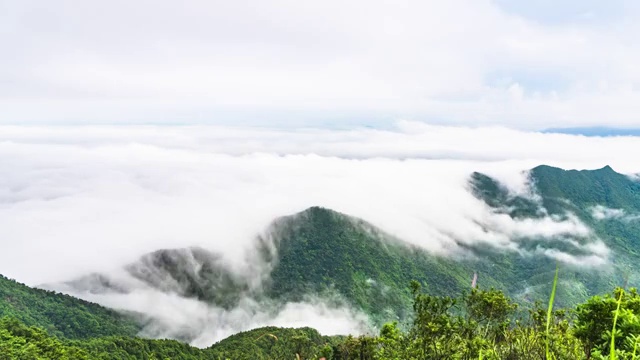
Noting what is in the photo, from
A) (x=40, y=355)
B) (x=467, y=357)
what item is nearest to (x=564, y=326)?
(x=467, y=357)

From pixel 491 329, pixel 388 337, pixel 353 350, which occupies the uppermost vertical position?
pixel 491 329

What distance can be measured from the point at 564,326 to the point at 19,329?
398 ft

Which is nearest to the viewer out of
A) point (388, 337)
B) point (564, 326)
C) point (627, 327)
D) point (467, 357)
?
point (627, 327)

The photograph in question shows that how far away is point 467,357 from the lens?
16984mm

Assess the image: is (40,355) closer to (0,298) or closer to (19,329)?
(19,329)

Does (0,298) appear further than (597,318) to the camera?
Yes

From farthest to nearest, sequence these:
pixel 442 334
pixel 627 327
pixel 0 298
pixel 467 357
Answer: pixel 0 298 < pixel 442 334 < pixel 467 357 < pixel 627 327

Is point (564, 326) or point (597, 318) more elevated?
point (597, 318)

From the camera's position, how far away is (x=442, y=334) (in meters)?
20.2

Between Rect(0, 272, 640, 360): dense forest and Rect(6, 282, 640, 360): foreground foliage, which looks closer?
Rect(0, 272, 640, 360): dense forest

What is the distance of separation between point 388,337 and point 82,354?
9998 centimetres

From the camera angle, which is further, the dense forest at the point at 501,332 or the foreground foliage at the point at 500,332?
the foreground foliage at the point at 500,332

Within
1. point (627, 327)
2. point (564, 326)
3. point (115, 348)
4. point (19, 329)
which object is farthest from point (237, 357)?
point (627, 327)

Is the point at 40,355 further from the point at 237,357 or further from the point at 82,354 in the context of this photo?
the point at 237,357
